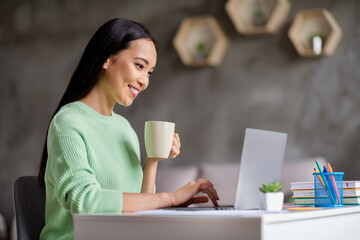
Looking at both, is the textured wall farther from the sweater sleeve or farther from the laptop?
the sweater sleeve

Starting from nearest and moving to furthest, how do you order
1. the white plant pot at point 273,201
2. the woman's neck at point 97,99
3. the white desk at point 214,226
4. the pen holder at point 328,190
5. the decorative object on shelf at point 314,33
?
1. the white desk at point 214,226
2. the white plant pot at point 273,201
3. the pen holder at point 328,190
4. the woman's neck at point 97,99
5. the decorative object on shelf at point 314,33

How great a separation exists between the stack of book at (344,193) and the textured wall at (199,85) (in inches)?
75.1

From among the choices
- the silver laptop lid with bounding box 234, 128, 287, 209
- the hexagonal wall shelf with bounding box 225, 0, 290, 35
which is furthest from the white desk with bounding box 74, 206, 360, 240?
the hexagonal wall shelf with bounding box 225, 0, 290, 35

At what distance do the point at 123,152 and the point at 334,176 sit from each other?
632mm

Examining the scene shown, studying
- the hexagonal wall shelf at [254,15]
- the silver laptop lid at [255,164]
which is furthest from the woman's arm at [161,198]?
the hexagonal wall shelf at [254,15]

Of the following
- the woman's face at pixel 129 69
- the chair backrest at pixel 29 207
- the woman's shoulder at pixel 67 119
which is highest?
the woman's face at pixel 129 69

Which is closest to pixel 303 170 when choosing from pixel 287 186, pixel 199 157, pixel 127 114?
pixel 287 186

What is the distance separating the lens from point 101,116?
1615 mm

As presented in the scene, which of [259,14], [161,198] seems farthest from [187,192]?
[259,14]

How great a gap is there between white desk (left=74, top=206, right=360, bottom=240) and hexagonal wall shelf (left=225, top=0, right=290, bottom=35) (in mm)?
2442

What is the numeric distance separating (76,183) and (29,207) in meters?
0.41

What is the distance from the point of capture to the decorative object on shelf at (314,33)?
129 inches

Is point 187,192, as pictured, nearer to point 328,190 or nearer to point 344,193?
point 328,190

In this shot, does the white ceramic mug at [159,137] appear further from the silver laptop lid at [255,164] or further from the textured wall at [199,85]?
the textured wall at [199,85]
